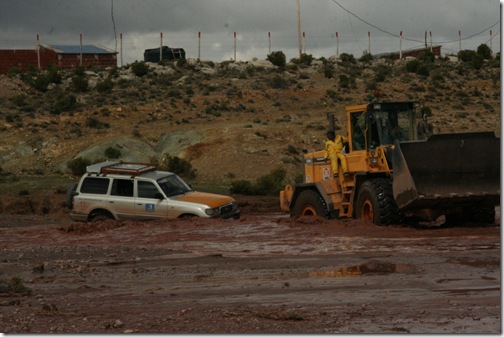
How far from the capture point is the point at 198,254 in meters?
17.5

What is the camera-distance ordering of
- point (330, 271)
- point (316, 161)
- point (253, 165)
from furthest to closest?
point (253, 165) → point (316, 161) → point (330, 271)

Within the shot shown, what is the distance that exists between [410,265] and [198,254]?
4.42 metres

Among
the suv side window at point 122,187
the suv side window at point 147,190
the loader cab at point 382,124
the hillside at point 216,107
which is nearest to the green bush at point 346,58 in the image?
the hillside at point 216,107

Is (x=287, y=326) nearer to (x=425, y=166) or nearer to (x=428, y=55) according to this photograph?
(x=425, y=166)

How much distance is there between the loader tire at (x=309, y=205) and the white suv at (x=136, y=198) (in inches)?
69.1

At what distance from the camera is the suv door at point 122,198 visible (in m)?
23.2

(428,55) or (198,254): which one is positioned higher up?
(428,55)

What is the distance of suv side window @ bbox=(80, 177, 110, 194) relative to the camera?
77.3ft

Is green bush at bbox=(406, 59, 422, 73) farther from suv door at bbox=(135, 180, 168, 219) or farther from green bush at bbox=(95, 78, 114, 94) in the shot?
suv door at bbox=(135, 180, 168, 219)

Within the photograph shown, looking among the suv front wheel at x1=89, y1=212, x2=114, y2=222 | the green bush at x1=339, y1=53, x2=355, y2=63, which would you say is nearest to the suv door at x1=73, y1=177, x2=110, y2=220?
the suv front wheel at x1=89, y1=212, x2=114, y2=222

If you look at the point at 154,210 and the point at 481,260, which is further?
the point at 154,210

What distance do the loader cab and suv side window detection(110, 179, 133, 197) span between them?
5.89 metres

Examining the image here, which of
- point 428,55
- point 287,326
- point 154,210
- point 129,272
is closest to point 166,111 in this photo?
point 428,55

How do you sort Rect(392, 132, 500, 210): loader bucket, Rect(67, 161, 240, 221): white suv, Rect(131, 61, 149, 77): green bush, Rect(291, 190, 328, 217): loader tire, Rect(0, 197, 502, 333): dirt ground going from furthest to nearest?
Rect(131, 61, 149, 77): green bush → Rect(67, 161, 240, 221): white suv → Rect(291, 190, 328, 217): loader tire → Rect(392, 132, 500, 210): loader bucket → Rect(0, 197, 502, 333): dirt ground
